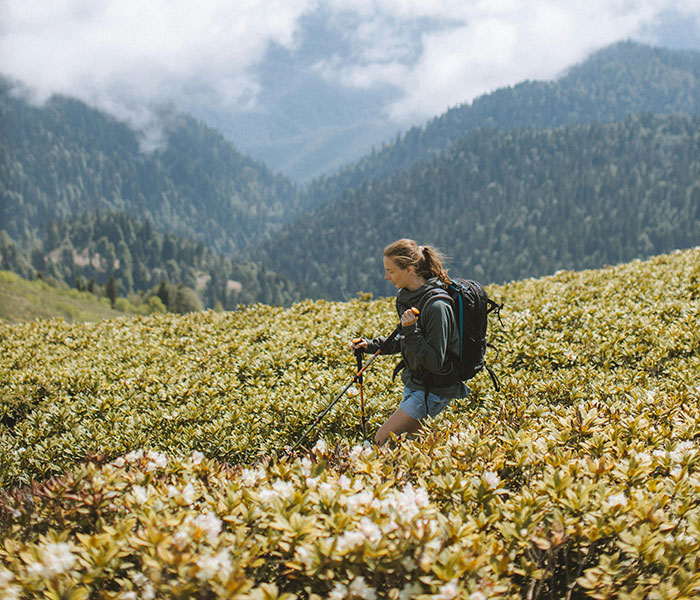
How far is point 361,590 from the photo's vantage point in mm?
2707

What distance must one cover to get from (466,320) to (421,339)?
0.65m

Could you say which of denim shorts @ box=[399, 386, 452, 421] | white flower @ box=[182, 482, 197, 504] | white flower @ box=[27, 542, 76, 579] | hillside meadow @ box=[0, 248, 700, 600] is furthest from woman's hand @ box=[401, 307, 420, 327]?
white flower @ box=[27, 542, 76, 579]

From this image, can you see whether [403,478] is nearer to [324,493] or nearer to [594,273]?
[324,493]

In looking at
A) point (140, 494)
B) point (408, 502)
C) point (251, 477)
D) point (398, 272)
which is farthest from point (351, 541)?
point (398, 272)

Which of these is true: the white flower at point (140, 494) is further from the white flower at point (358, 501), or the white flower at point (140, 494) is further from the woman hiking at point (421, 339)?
the woman hiking at point (421, 339)

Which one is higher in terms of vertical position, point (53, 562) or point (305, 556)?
point (305, 556)

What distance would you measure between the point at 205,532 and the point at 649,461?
349cm

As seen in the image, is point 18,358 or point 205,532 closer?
point 205,532

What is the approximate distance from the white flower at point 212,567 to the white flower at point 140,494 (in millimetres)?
991

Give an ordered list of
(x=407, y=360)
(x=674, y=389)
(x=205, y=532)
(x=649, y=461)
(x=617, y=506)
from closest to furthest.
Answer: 1. (x=205, y=532)
2. (x=617, y=506)
3. (x=649, y=461)
4. (x=407, y=360)
5. (x=674, y=389)

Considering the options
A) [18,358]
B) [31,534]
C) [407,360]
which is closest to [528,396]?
[407,360]

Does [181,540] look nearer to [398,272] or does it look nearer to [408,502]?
[408,502]

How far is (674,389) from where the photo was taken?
634 centimetres

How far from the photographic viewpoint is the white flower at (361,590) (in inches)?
106
